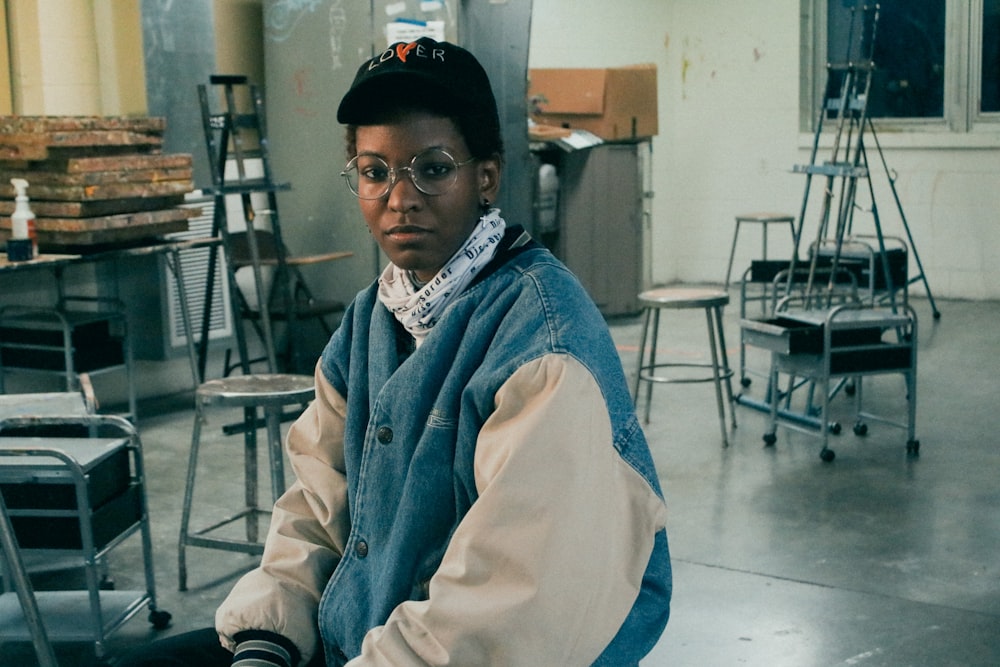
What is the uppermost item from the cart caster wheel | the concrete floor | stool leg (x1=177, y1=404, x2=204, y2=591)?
stool leg (x1=177, y1=404, x2=204, y2=591)

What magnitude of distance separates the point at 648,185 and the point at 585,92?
76 centimetres

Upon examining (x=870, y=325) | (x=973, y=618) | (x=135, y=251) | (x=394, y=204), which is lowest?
(x=973, y=618)

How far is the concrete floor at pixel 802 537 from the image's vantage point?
3.06 m

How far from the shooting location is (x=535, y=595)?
1288mm

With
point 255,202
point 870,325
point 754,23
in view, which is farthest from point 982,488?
point 754,23

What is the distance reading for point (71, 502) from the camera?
281 cm

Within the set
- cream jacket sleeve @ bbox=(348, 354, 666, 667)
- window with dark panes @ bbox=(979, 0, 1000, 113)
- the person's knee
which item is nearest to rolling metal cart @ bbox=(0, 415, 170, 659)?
the person's knee

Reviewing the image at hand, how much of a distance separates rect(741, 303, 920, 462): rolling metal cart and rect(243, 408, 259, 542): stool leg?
6.70 ft

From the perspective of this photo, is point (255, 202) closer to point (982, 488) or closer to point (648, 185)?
point (648, 185)

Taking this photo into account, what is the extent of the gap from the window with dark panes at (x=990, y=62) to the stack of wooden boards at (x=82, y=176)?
5.63m

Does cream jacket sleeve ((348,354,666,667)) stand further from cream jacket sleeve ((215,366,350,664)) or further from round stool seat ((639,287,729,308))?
round stool seat ((639,287,729,308))

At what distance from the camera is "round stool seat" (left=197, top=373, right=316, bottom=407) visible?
331 cm

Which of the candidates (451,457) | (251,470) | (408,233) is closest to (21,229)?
(251,470)

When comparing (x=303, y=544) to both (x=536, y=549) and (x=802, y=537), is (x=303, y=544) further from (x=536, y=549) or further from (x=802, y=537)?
(x=802, y=537)
